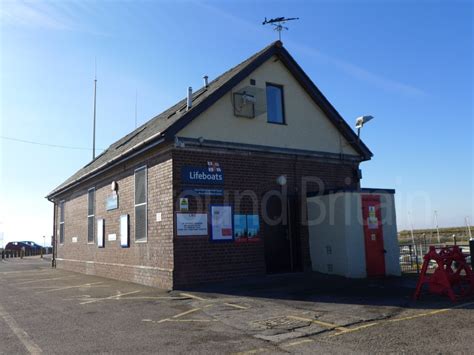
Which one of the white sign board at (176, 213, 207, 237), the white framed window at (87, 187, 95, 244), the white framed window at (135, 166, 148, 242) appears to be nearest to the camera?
the white sign board at (176, 213, 207, 237)

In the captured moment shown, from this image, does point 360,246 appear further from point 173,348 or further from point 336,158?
point 173,348

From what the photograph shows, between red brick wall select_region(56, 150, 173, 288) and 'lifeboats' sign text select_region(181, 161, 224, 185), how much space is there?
0.45 m

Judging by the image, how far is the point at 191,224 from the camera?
12.7 m

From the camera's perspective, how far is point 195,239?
41.8ft

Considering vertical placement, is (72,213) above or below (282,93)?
below

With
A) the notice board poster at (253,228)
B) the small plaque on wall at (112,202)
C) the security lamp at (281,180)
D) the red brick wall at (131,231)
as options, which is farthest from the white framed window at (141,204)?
the security lamp at (281,180)

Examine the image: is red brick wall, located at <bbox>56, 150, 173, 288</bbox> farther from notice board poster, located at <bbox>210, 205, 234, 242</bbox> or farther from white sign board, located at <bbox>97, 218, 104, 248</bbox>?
notice board poster, located at <bbox>210, 205, 234, 242</bbox>

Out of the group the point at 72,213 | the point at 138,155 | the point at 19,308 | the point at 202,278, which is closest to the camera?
the point at 19,308

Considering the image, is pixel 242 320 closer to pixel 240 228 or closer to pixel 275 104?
pixel 240 228

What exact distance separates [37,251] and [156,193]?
42744 mm

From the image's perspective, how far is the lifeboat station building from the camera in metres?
12.9

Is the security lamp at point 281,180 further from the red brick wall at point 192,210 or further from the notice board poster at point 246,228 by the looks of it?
the notice board poster at point 246,228

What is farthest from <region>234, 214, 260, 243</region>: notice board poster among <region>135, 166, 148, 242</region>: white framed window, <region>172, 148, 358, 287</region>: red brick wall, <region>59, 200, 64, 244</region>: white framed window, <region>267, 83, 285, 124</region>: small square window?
<region>59, 200, 64, 244</region>: white framed window

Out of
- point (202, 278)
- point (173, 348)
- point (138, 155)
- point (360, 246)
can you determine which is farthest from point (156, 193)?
point (173, 348)
